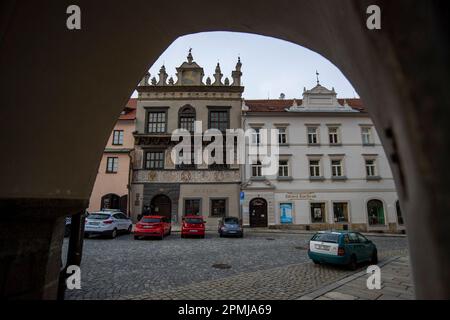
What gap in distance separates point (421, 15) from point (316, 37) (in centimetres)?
136

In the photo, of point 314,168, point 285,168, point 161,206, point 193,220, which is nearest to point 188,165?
point 161,206

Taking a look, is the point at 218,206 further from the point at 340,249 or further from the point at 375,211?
the point at 340,249

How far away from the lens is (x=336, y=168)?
23453mm

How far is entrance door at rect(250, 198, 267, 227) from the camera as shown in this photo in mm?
22375

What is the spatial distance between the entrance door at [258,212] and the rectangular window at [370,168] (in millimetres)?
10198

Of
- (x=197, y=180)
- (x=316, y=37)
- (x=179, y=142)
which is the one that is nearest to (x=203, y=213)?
(x=197, y=180)

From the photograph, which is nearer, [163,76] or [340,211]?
[340,211]

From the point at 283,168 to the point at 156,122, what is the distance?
13.0 m

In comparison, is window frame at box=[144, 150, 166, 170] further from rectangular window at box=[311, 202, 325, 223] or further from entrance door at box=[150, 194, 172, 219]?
rectangular window at box=[311, 202, 325, 223]

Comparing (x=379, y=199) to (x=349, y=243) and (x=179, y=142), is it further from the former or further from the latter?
(x=179, y=142)

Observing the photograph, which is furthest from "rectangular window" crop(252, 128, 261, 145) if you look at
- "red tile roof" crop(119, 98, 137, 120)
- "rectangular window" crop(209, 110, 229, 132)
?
"red tile roof" crop(119, 98, 137, 120)

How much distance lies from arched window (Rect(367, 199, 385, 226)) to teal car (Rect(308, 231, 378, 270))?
15710mm

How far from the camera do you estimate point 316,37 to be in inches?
76.4

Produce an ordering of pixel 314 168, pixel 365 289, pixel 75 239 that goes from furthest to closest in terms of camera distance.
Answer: pixel 314 168 → pixel 365 289 → pixel 75 239
